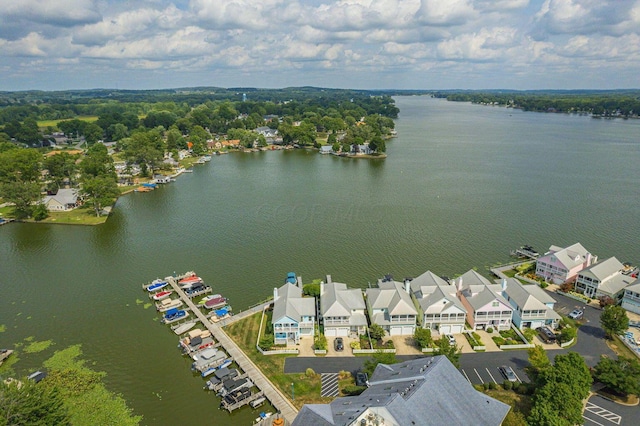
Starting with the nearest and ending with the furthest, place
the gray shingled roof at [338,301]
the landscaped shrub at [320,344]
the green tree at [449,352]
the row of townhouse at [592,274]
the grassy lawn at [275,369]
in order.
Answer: the grassy lawn at [275,369] → the green tree at [449,352] → the landscaped shrub at [320,344] → the gray shingled roof at [338,301] → the row of townhouse at [592,274]

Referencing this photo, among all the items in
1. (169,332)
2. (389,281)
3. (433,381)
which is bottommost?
(169,332)

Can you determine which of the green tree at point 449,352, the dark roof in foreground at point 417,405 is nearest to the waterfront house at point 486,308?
the green tree at point 449,352

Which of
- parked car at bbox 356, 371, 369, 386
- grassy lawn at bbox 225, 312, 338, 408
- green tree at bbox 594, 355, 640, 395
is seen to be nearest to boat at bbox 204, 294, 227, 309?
grassy lawn at bbox 225, 312, 338, 408

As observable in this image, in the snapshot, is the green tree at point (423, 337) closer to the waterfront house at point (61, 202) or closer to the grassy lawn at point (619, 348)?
the grassy lawn at point (619, 348)

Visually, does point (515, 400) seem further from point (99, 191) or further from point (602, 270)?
point (99, 191)

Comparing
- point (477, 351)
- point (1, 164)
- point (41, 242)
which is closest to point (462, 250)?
point (477, 351)

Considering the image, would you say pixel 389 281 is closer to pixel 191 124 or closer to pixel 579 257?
pixel 579 257

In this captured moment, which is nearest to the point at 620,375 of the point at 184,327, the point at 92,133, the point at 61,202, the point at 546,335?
the point at 546,335
